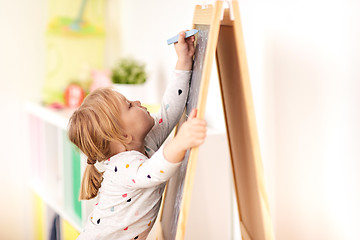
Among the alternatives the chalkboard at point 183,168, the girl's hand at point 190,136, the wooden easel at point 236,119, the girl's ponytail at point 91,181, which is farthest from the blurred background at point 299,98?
the girl's ponytail at point 91,181

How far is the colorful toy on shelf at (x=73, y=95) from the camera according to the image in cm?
245

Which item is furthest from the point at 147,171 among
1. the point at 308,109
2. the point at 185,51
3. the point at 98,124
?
the point at 308,109

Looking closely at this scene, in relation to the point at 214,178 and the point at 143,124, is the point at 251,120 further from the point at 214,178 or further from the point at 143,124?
the point at 214,178

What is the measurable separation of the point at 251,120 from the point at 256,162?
90mm

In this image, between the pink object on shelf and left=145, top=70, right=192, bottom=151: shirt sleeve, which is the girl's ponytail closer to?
left=145, top=70, right=192, bottom=151: shirt sleeve

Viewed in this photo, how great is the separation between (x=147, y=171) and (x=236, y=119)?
0.25 meters

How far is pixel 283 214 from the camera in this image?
4.46ft

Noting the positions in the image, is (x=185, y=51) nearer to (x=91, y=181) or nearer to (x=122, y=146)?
(x=122, y=146)

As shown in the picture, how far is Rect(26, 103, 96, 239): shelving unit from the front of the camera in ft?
6.52

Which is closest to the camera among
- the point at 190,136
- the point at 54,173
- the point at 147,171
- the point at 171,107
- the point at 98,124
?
the point at 190,136

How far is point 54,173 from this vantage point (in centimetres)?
234

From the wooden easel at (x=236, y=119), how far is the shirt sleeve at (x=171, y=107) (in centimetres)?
9

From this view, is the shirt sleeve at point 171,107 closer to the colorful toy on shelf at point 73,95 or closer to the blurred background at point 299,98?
the blurred background at point 299,98

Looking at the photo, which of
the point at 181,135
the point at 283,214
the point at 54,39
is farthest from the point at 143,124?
the point at 54,39
